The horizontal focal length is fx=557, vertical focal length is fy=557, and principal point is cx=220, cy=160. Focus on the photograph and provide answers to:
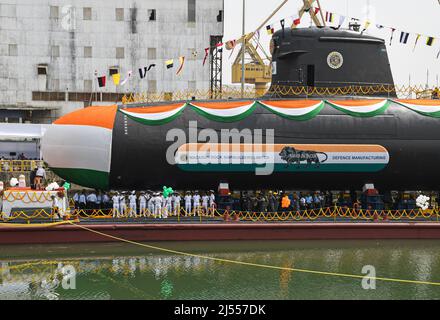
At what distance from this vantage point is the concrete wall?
153ft

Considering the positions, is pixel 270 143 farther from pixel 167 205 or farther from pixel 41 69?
pixel 41 69

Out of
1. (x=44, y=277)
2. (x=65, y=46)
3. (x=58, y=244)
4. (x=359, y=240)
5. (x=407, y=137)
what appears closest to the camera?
(x=44, y=277)

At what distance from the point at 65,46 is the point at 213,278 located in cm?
3569

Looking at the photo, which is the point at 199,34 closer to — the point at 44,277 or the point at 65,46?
the point at 65,46

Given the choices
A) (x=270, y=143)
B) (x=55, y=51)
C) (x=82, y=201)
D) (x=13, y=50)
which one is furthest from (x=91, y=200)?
(x=13, y=50)

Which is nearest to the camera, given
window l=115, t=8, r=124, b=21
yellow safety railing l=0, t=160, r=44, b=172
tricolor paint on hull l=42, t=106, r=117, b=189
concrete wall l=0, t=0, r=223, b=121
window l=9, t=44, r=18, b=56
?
tricolor paint on hull l=42, t=106, r=117, b=189

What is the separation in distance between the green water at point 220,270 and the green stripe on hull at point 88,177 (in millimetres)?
2828

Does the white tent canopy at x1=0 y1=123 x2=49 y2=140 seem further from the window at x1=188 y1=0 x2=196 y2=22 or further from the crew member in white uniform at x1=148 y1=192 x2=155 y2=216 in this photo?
the crew member in white uniform at x1=148 y1=192 x2=155 y2=216

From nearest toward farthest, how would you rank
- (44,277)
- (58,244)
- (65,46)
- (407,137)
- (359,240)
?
1. (44,277)
2. (58,244)
3. (359,240)
4. (407,137)
5. (65,46)

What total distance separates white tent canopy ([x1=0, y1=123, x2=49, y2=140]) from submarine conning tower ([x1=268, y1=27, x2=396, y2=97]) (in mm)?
19525

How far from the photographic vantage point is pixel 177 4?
4872 centimetres

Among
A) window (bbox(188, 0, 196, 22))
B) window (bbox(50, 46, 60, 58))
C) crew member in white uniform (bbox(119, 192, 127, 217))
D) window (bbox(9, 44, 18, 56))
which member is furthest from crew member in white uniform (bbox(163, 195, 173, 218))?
window (bbox(9, 44, 18, 56))

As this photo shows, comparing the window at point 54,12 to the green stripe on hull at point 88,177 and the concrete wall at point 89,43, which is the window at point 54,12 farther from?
the green stripe on hull at point 88,177

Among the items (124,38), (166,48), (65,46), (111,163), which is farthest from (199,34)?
(111,163)
